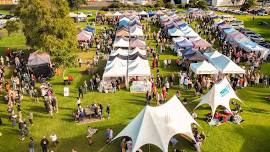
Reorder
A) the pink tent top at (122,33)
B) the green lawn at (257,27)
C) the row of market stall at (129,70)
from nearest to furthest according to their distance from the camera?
the row of market stall at (129,70) < the pink tent top at (122,33) < the green lawn at (257,27)

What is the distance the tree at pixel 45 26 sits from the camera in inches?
1218

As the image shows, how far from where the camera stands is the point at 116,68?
26797mm

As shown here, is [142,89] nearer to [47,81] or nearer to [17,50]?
[47,81]

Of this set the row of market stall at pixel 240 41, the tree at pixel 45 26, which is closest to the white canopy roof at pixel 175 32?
the row of market stall at pixel 240 41

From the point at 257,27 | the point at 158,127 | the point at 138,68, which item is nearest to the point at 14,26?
the point at 138,68

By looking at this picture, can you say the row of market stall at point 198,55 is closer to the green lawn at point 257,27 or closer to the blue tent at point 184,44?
the blue tent at point 184,44

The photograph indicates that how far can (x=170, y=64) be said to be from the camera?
32.2 meters

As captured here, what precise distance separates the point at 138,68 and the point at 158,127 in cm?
1056

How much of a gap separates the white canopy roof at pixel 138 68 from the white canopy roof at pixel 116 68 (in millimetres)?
472

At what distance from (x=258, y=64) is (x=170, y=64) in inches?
311

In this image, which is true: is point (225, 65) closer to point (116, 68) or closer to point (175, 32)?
point (116, 68)

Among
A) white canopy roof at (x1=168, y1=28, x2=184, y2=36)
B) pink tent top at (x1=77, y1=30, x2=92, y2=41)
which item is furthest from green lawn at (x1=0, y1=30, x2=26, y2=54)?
white canopy roof at (x1=168, y1=28, x2=184, y2=36)

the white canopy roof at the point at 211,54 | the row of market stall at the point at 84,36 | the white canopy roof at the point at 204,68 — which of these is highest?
the row of market stall at the point at 84,36

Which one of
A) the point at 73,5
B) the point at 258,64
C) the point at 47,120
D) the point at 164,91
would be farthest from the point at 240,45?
the point at 73,5
